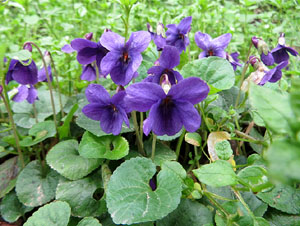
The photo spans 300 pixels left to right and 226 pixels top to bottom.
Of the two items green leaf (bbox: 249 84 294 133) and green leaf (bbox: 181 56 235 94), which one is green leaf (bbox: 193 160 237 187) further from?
green leaf (bbox: 181 56 235 94)

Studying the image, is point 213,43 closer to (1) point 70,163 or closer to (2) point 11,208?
(1) point 70,163

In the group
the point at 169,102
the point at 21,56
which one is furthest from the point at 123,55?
the point at 21,56

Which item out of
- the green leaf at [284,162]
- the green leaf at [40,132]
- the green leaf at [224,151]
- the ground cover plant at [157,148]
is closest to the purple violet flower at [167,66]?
the ground cover plant at [157,148]

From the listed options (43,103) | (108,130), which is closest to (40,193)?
(108,130)

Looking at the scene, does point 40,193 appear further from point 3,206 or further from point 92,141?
point 92,141

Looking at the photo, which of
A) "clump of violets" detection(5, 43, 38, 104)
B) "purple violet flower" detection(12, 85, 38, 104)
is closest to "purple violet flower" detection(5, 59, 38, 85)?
"clump of violets" detection(5, 43, 38, 104)
